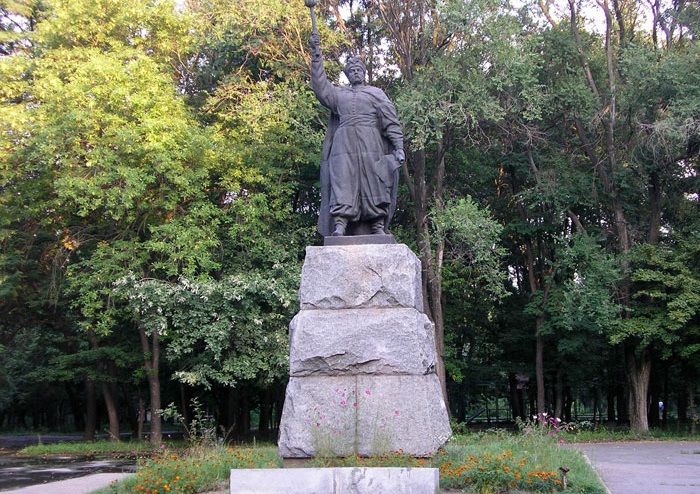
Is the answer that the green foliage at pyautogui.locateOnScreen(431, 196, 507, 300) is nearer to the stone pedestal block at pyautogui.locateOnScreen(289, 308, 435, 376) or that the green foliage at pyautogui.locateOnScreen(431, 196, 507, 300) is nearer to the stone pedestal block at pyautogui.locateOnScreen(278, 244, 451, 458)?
the stone pedestal block at pyautogui.locateOnScreen(278, 244, 451, 458)

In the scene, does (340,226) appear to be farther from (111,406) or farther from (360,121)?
(111,406)

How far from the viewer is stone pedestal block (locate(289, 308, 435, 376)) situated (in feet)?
27.2

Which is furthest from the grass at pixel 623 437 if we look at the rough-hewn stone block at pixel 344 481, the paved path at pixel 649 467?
the rough-hewn stone block at pixel 344 481

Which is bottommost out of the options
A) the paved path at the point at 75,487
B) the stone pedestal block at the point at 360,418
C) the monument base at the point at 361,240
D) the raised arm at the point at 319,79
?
the paved path at the point at 75,487

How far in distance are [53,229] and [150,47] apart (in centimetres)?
635

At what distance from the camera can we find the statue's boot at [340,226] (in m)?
9.12

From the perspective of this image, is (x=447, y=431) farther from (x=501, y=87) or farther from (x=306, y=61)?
(x=306, y=61)

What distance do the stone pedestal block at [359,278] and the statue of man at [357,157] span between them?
519mm

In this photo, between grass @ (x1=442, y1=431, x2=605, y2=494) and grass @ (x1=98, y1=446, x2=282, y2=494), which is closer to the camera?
grass @ (x1=442, y1=431, x2=605, y2=494)

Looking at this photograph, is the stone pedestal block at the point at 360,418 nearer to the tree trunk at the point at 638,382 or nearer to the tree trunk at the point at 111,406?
the tree trunk at the point at 638,382

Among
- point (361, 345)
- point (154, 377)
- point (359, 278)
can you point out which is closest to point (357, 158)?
point (359, 278)

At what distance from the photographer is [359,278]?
862 cm

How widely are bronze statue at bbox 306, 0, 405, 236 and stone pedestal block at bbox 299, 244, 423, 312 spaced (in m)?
0.53

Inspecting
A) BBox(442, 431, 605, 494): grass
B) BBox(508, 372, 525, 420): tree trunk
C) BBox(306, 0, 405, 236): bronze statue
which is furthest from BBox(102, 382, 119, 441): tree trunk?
BBox(442, 431, 605, 494): grass
